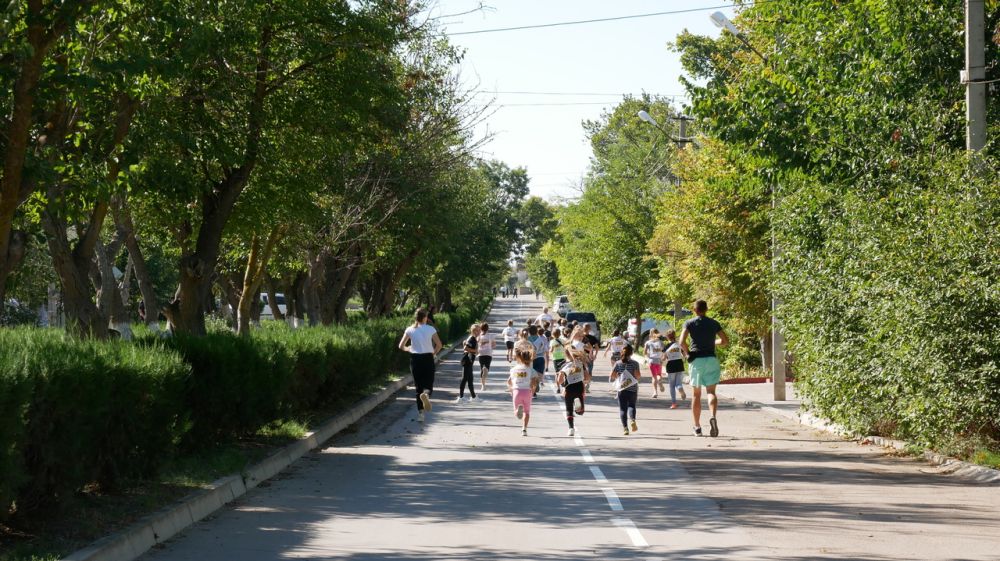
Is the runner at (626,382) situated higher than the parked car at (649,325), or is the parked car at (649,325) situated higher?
the parked car at (649,325)

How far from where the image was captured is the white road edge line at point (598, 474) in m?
12.7

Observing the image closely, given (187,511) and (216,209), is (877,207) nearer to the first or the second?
(187,511)

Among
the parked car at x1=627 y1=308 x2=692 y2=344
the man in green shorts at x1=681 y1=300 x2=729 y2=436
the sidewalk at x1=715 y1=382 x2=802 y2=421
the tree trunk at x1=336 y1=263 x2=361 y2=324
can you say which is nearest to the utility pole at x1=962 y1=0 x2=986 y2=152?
the man in green shorts at x1=681 y1=300 x2=729 y2=436

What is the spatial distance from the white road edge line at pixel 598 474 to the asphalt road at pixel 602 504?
1.1 inches

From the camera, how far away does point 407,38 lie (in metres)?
21.3

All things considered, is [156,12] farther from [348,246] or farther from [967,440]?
[348,246]

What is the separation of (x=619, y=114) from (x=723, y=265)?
5871 centimetres

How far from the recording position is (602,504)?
10.9 m

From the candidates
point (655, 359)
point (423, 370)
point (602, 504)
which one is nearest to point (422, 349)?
point (423, 370)

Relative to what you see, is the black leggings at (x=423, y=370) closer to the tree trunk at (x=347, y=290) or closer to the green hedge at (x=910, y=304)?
the green hedge at (x=910, y=304)

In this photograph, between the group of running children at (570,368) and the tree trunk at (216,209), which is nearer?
the group of running children at (570,368)

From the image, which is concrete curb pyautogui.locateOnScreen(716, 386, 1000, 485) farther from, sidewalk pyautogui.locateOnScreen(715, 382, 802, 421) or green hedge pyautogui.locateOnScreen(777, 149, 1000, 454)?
green hedge pyautogui.locateOnScreen(777, 149, 1000, 454)

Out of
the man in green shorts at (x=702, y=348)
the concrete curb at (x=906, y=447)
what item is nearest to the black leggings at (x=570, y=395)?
the man in green shorts at (x=702, y=348)

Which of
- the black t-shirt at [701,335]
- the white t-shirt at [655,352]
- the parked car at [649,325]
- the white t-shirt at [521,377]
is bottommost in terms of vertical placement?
the white t-shirt at [521,377]
